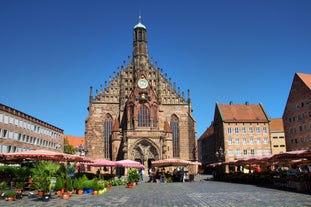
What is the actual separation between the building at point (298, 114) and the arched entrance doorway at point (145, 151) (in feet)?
83.5

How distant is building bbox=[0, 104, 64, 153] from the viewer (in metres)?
49.5

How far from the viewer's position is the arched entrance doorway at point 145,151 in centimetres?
5607

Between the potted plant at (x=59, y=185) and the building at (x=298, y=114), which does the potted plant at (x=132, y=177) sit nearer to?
the potted plant at (x=59, y=185)

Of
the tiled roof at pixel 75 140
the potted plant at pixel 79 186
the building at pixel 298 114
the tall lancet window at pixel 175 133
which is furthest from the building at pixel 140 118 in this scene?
the tiled roof at pixel 75 140

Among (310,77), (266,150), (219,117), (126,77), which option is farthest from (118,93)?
(310,77)

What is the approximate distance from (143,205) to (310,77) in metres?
54.5

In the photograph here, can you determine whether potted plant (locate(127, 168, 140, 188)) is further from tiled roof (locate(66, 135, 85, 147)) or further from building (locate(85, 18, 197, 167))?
tiled roof (locate(66, 135, 85, 147))

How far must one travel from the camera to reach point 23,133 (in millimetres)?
56438

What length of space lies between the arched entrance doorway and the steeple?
1642 centimetres

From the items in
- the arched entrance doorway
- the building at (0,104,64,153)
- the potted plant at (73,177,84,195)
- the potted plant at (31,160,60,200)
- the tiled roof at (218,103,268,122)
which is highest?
the tiled roof at (218,103,268,122)

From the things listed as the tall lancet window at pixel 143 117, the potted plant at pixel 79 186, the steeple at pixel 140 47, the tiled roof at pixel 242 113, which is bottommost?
the potted plant at pixel 79 186

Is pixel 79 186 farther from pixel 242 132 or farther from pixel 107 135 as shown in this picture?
pixel 242 132

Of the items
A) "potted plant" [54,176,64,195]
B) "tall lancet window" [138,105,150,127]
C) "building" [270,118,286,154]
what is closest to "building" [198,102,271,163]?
"building" [270,118,286,154]

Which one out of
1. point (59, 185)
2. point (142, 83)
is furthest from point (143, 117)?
point (59, 185)
